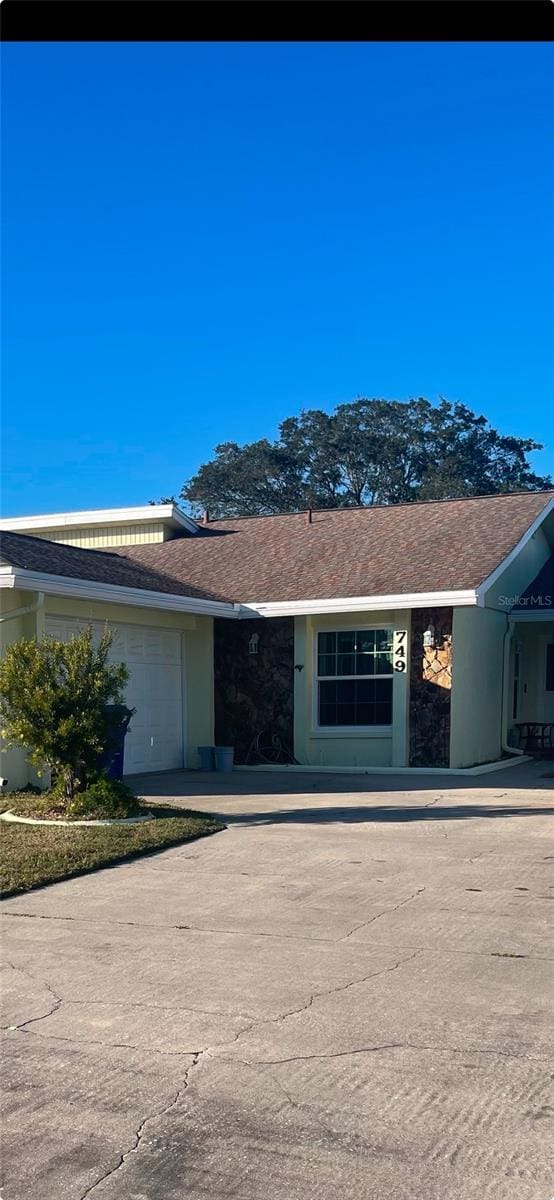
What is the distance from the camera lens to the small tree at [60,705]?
11.7 metres

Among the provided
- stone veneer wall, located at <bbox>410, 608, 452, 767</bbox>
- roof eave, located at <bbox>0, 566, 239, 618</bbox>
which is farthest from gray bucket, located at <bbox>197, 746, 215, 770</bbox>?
stone veneer wall, located at <bbox>410, 608, 452, 767</bbox>

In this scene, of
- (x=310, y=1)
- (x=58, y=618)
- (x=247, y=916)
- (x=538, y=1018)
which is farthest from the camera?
(x=58, y=618)

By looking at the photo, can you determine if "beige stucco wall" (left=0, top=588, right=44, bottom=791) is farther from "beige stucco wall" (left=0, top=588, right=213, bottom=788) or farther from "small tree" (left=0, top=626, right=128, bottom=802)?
"small tree" (left=0, top=626, right=128, bottom=802)

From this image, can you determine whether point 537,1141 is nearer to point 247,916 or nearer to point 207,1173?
point 207,1173

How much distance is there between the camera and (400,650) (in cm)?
1727

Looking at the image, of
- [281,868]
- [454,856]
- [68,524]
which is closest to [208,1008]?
[281,868]

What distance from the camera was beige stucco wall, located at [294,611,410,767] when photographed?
17.2 m

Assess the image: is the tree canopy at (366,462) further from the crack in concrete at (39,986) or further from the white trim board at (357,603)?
the crack in concrete at (39,986)

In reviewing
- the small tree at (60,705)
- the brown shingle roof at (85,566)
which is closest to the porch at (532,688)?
the brown shingle roof at (85,566)

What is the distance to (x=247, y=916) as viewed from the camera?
7652 mm

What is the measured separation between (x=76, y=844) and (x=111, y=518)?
13.9 meters

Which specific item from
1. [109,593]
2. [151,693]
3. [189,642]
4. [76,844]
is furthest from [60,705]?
[189,642]

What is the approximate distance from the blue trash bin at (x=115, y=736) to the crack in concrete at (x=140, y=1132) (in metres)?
7.40

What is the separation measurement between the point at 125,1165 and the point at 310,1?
3833mm
